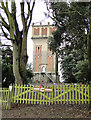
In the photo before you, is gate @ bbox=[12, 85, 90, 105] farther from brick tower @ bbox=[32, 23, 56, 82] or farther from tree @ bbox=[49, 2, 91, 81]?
brick tower @ bbox=[32, 23, 56, 82]

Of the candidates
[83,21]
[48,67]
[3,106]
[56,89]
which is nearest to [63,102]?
[56,89]

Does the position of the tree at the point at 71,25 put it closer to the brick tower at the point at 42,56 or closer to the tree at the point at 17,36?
the tree at the point at 17,36

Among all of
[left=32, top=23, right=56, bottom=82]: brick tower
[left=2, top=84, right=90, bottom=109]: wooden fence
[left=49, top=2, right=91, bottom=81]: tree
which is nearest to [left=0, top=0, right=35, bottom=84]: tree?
[left=2, top=84, right=90, bottom=109]: wooden fence

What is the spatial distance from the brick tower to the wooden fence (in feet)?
73.9

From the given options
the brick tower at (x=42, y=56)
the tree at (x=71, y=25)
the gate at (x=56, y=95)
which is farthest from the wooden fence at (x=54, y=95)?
the brick tower at (x=42, y=56)

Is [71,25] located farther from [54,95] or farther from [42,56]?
[42,56]

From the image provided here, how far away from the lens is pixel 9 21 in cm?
899

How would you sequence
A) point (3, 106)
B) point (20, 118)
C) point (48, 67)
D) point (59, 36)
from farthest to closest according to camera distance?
1. point (48, 67)
2. point (59, 36)
3. point (3, 106)
4. point (20, 118)

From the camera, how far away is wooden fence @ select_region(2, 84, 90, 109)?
27.1ft

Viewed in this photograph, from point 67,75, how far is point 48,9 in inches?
631

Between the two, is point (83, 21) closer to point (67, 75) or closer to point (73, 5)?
point (73, 5)

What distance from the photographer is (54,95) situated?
8469mm

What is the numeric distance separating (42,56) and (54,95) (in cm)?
2446

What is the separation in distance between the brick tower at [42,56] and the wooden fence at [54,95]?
22.5 metres
